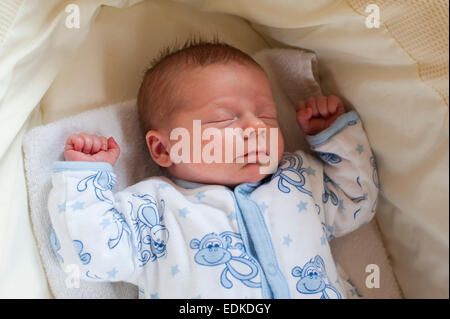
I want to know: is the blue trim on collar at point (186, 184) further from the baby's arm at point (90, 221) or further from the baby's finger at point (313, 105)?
the baby's finger at point (313, 105)

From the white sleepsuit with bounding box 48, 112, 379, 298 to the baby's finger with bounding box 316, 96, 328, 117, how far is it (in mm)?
60

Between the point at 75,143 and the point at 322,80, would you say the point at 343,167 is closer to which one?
the point at 322,80

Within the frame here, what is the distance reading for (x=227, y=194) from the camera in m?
1.10

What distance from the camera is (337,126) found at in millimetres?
1160

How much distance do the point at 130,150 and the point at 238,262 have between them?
43cm

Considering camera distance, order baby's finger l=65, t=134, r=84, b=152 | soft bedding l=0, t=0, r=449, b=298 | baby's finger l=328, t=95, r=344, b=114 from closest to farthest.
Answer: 1. soft bedding l=0, t=0, r=449, b=298
2. baby's finger l=65, t=134, r=84, b=152
3. baby's finger l=328, t=95, r=344, b=114

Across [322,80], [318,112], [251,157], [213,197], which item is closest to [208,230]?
[213,197]

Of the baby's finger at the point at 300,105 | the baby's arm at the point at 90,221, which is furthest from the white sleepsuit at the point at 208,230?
the baby's finger at the point at 300,105

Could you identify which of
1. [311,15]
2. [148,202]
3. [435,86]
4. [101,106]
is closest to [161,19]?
[101,106]

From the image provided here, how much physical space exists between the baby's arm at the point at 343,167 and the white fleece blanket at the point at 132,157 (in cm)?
10

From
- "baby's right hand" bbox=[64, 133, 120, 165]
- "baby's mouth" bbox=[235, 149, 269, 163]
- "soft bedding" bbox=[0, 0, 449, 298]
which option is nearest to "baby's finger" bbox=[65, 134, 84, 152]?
"baby's right hand" bbox=[64, 133, 120, 165]

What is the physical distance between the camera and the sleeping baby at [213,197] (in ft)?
3.34

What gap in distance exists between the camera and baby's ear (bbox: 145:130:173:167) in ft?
3.72

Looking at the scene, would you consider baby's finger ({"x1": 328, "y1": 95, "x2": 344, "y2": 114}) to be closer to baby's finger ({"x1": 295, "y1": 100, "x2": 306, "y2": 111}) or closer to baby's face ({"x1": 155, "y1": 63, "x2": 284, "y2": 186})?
baby's finger ({"x1": 295, "y1": 100, "x2": 306, "y2": 111})
